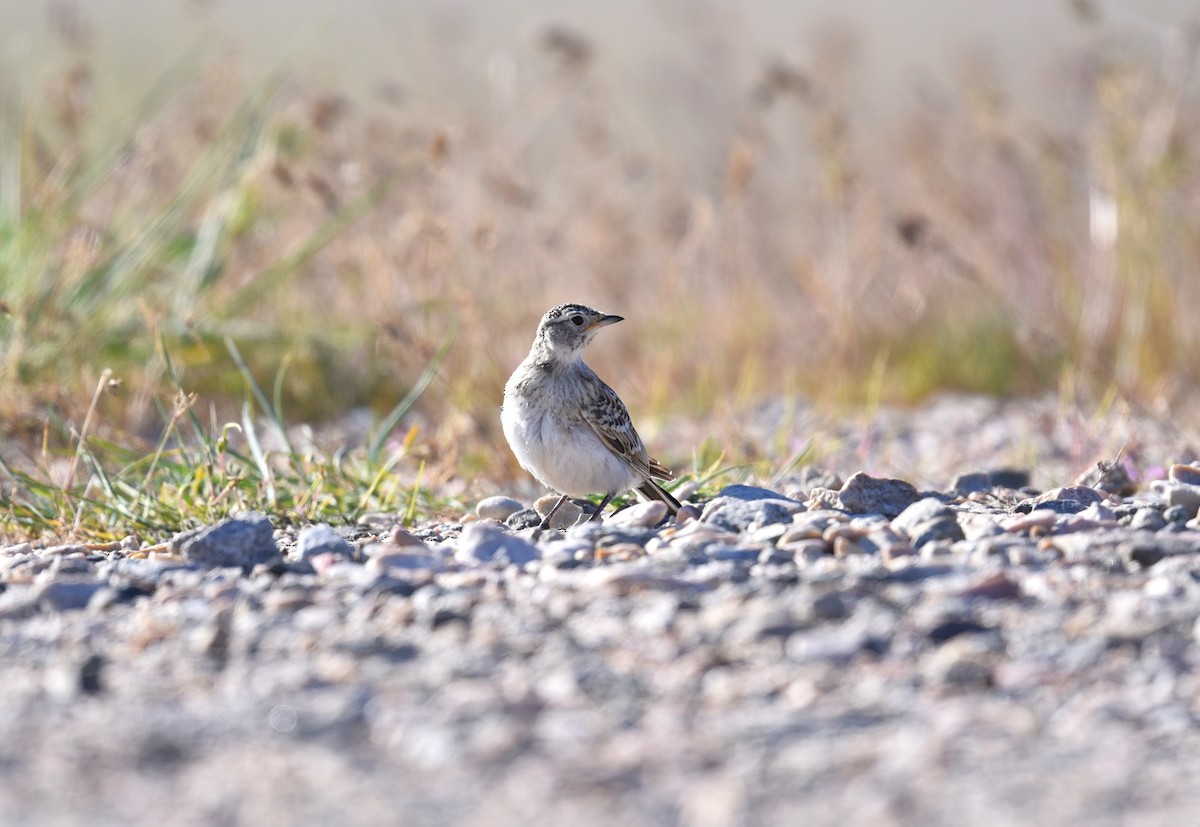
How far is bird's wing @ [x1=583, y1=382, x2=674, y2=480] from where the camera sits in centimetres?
500

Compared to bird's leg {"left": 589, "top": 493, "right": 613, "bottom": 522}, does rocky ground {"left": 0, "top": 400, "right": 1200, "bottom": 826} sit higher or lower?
higher

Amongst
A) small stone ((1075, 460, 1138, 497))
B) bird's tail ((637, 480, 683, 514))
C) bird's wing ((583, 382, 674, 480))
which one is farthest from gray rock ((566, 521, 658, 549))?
small stone ((1075, 460, 1138, 497))

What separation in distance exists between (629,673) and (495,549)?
104cm

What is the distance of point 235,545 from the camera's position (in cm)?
393

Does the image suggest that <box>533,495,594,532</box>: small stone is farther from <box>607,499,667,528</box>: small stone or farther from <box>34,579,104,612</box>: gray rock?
<box>34,579,104,612</box>: gray rock

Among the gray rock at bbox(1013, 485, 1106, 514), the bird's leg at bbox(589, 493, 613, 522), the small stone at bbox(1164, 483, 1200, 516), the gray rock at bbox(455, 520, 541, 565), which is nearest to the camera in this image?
the gray rock at bbox(455, 520, 541, 565)

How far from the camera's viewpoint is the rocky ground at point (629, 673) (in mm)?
2402

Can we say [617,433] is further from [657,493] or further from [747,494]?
[747,494]

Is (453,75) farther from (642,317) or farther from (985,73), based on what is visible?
(985,73)

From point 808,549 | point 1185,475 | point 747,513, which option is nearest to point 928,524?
point 808,549

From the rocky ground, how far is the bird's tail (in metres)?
0.58

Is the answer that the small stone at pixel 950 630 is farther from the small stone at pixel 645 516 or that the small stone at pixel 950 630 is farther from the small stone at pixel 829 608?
the small stone at pixel 645 516

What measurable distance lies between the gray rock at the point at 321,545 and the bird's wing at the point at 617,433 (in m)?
1.18

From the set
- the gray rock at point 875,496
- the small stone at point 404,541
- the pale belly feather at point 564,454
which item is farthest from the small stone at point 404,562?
the gray rock at point 875,496
